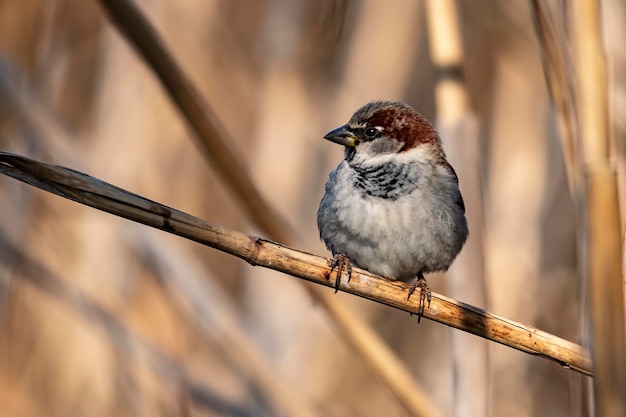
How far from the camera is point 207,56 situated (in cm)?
272

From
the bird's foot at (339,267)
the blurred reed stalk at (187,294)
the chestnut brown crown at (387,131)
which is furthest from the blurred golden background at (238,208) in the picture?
the bird's foot at (339,267)

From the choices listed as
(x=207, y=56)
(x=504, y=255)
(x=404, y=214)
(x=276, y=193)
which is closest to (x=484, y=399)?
(x=404, y=214)

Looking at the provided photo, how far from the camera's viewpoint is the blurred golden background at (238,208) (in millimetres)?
2234

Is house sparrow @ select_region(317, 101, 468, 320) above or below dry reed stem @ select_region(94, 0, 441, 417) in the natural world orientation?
above

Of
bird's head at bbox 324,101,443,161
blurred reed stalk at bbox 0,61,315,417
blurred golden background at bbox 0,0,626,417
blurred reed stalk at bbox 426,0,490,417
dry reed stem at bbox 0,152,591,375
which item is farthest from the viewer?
blurred golden background at bbox 0,0,626,417

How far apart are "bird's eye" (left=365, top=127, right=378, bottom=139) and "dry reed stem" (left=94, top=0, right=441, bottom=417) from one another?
1.36 ft

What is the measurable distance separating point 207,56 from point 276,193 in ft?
1.87

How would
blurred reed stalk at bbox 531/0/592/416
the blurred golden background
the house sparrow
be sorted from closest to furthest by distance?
blurred reed stalk at bbox 531/0/592/416 → the house sparrow → the blurred golden background

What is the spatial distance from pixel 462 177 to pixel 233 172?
0.58 m

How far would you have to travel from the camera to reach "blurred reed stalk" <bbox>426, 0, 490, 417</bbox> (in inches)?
65.4

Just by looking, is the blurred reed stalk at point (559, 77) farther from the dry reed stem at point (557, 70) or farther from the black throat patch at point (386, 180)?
the black throat patch at point (386, 180)

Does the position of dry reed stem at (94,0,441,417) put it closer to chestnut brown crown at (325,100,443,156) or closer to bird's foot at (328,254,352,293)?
bird's foot at (328,254,352,293)

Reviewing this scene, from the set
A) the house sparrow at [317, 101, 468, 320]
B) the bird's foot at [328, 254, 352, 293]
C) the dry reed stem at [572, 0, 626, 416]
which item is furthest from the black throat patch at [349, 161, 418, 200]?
the dry reed stem at [572, 0, 626, 416]

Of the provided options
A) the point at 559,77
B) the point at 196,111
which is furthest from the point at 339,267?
the point at 559,77
